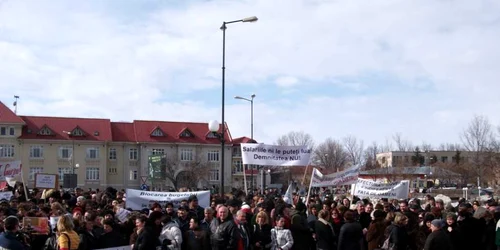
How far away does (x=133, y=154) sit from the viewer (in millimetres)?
95812

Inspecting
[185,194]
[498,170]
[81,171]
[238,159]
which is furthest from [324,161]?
[185,194]

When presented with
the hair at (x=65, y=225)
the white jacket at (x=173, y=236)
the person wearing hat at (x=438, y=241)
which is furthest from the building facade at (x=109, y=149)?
the hair at (x=65, y=225)

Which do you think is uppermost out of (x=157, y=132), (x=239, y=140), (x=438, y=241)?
(x=157, y=132)

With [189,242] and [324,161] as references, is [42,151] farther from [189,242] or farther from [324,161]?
[189,242]

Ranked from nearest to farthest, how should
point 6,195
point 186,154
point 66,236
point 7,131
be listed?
point 66,236, point 6,195, point 7,131, point 186,154

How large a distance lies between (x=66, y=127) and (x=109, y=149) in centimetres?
667

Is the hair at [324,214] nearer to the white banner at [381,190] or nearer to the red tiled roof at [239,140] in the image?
the white banner at [381,190]

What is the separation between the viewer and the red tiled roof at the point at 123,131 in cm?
9538

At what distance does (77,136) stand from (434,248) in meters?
84.7

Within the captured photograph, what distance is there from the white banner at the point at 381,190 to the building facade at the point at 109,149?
66.7m

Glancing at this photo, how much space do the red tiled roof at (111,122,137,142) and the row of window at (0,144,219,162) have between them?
1.62 m

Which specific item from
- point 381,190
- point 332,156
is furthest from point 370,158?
point 381,190

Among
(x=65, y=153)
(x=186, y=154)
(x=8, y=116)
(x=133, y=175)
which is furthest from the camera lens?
(x=186, y=154)

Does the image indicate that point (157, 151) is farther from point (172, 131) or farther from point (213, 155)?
point (213, 155)
